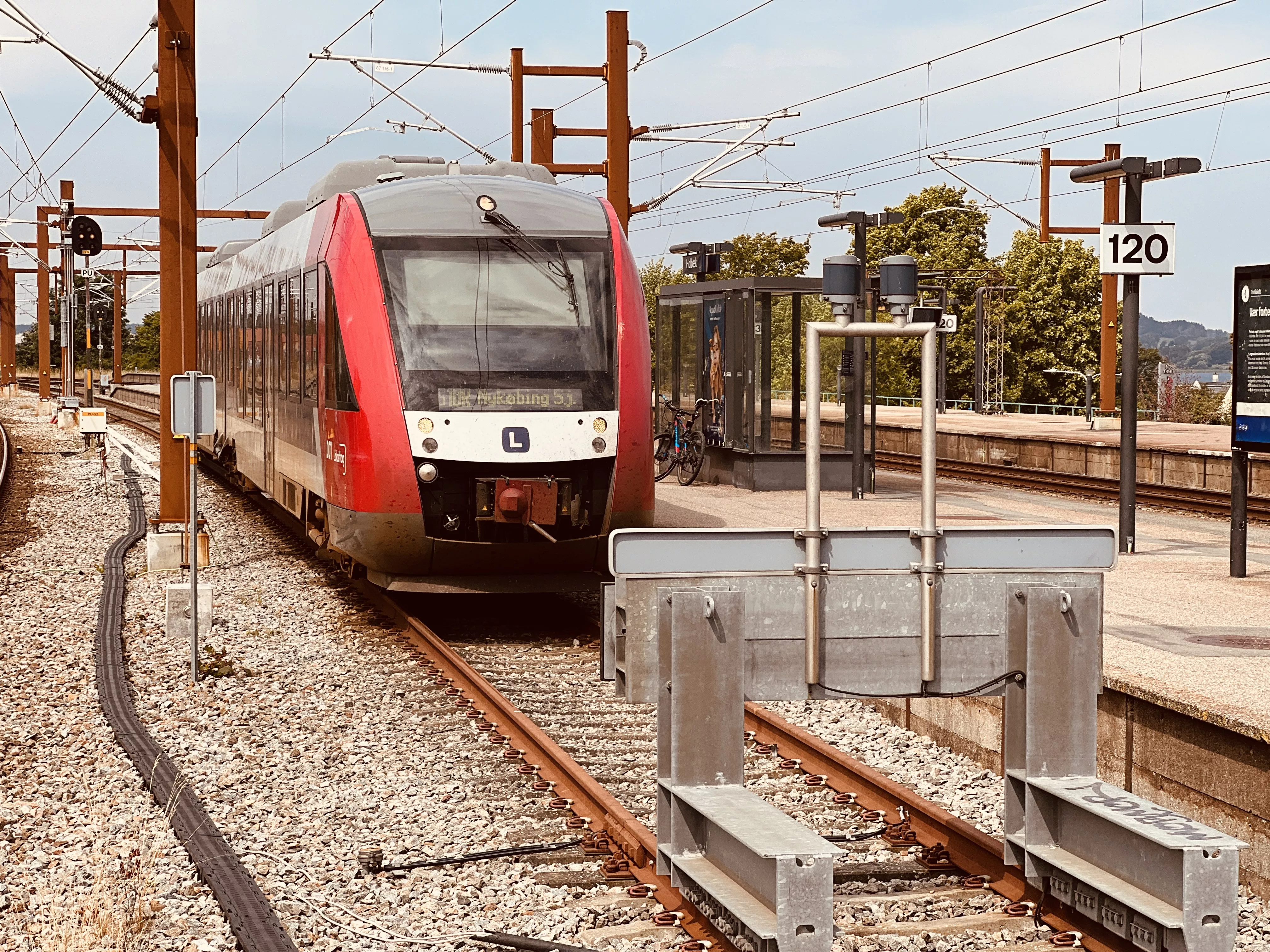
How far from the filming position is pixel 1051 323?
6084 cm

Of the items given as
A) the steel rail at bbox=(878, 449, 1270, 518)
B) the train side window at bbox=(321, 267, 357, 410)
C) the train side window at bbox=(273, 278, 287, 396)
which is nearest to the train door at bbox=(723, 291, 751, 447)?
the steel rail at bbox=(878, 449, 1270, 518)

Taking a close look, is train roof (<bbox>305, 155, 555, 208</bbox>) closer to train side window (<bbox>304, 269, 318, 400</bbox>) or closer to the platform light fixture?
train side window (<bbox>304, 269, 318, 400</bbox>)

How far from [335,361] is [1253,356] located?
6.93 m

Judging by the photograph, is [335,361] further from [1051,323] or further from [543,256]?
[1051,323]

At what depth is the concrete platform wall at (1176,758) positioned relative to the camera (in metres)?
6.84

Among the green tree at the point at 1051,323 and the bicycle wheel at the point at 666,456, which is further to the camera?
the green tree at the point at 1051,323

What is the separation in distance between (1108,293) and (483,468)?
3234 cm

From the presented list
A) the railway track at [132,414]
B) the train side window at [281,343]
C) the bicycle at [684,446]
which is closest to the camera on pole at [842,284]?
the train side window at [281,343]

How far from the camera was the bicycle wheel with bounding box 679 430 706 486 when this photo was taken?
2323 centimetres

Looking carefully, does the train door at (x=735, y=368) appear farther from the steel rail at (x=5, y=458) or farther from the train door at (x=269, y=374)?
the steel rail at (x=5, y=458)

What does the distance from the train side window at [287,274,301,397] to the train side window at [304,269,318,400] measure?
386 millimetres

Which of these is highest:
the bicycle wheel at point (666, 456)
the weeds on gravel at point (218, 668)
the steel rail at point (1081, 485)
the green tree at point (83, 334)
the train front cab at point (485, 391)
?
the green tree at point (83, 334)

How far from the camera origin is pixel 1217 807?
712 cm

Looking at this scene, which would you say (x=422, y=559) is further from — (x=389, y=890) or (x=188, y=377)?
(x=389, y=890)
